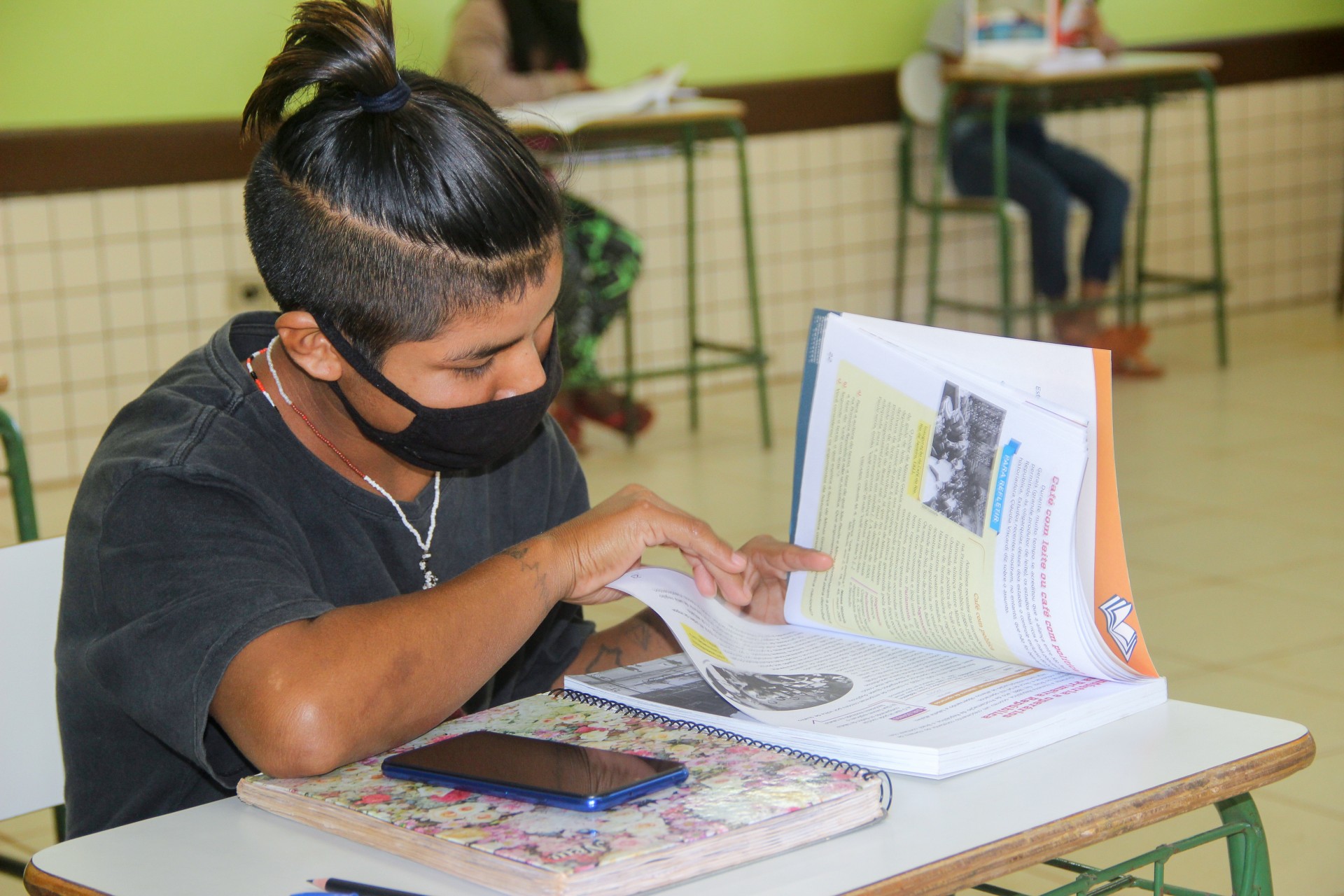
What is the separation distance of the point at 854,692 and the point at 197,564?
16.0 inches

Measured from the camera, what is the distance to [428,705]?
3.00 feet

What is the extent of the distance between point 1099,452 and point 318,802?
1.59ft

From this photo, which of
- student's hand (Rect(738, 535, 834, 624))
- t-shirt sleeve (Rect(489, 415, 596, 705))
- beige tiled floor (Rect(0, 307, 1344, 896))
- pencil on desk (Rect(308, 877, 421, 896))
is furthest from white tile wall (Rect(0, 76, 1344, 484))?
pencil on desk (Rect(308, 877, 421, 896))

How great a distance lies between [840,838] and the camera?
2.47ft

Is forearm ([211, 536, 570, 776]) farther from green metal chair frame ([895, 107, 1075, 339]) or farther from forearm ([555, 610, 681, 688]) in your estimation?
green metal chair frame ([895, 107, 1075, 339])

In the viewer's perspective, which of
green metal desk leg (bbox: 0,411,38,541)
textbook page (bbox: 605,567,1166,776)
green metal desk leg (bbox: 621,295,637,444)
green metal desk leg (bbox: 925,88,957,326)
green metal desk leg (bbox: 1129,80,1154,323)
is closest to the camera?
textbook page (bbox: 605,567,1166,776)

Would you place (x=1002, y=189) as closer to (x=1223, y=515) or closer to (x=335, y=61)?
(x=1223, y=515)

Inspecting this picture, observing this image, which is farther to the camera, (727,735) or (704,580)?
(704,580)

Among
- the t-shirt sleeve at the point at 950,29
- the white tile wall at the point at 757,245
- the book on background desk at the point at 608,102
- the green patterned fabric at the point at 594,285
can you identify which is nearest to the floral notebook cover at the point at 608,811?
the white tile wall at the point at 757,245

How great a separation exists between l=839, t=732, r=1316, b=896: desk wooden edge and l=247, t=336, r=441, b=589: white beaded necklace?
42cm

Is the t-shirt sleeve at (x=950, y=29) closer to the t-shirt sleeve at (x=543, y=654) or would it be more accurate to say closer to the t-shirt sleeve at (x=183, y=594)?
the t-shirt sleeve at (x=543, y=654)

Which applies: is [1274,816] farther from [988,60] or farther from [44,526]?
[988,60]

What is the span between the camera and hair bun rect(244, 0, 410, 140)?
967mm

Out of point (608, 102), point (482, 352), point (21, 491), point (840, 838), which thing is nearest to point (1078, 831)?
point (840, 838)
